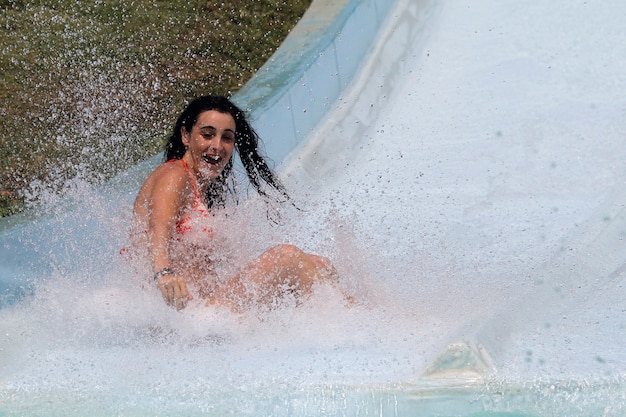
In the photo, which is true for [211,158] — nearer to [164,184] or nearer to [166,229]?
[164,184]

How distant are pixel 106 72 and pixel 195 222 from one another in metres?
2.66

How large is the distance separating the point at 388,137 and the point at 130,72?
1.80m

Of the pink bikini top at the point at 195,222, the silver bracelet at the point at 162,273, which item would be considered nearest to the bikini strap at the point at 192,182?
the pink bikini top at the point at 195,222

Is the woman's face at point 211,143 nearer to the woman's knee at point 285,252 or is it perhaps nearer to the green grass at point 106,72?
the woman's knee at point 285,252

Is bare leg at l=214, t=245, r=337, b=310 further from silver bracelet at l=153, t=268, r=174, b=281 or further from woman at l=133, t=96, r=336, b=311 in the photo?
silver bracelet at l=153, t=268, r=174, b=281

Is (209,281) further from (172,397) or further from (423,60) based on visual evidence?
(423,60)

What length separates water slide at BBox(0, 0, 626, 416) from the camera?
2.07 metres

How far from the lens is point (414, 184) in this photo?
12.5ft

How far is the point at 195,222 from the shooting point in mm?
2838

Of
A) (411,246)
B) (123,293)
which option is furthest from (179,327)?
(411,246)

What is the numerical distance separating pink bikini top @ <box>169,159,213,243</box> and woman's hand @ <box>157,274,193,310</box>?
15.5 inches

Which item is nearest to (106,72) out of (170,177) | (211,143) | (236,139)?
(236,139)

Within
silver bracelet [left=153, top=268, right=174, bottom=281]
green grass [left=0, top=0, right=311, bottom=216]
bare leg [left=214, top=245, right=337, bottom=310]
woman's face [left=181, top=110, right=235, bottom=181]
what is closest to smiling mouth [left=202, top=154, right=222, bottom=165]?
woman's face [left=181, top=110, right=235, bottom=181]

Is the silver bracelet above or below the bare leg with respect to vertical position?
above
